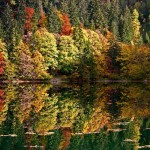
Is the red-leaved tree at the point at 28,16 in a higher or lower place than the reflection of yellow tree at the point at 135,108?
higher

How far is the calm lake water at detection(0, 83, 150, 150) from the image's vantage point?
31531 millimetres

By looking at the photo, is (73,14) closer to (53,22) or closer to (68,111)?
(53,22)

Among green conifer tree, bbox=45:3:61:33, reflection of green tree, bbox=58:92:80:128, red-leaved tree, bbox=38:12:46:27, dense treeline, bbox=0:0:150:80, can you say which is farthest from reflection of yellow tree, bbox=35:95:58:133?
red-leaved tree, bbox=38:12:46:27

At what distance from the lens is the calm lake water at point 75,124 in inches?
1241

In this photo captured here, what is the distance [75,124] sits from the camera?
131ft

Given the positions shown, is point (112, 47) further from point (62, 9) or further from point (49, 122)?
point (49, 122)

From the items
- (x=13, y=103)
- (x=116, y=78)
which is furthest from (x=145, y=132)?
(x=116, y=78)

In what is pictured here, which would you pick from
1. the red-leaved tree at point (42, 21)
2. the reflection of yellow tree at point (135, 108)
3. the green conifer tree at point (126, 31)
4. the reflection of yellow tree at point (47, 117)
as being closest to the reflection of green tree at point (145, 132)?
the reflection of yellow tree at point (135, 108)

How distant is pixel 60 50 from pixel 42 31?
7.72m

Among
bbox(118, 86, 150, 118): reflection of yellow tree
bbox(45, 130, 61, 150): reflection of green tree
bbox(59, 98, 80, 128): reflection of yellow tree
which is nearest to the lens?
bbox(45, 130, 61, 150): reflection of green tree

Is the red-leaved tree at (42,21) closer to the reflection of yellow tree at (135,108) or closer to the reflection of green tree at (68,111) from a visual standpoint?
the reflection of green tree at (68,111)

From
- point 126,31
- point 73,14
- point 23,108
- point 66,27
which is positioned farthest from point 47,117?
point 126,31

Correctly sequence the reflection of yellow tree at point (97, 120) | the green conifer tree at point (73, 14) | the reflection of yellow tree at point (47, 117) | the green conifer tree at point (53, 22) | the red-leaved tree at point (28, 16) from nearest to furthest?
the reflection of yellow tree at point (97, 120) → the reflection of yellow tree at point (47, 117) → the green conifer tree at point (53, 22) → the red-leaved tree at point (28, 16) → the green conifer tree at point (73, 14)

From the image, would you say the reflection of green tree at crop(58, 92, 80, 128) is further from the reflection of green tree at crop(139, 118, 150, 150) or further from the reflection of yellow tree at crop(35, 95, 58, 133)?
A: the reflection of green tree at crop(139, 118, 150, 150)
